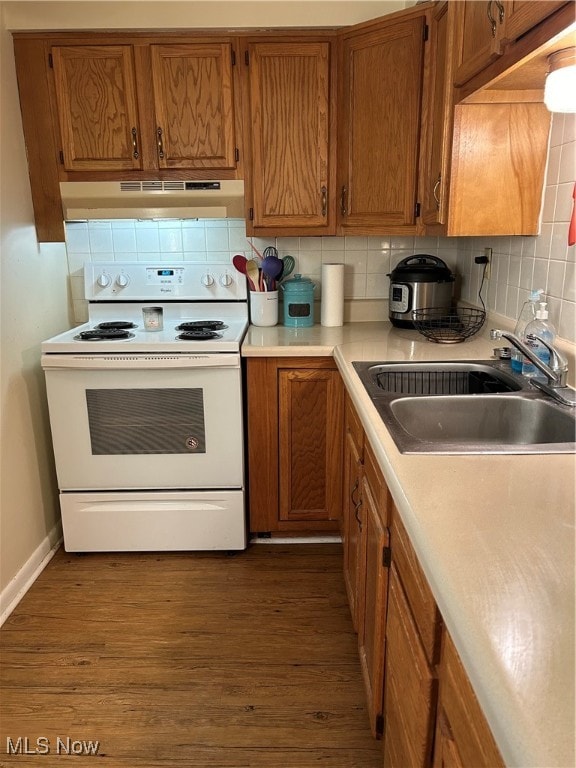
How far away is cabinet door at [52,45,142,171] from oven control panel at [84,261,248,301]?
1.55 feet

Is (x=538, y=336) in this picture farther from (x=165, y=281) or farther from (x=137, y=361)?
(x=165, y=281)

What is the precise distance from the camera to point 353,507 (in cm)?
184

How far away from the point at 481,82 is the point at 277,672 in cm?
184

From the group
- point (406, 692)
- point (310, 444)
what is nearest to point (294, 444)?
point (310, 444)

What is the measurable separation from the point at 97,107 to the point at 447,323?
1.68 metres

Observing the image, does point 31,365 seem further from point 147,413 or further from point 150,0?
point 150,0

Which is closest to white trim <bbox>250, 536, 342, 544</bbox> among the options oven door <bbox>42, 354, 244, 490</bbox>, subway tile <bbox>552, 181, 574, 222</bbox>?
oven door <bbox>42, 354, 244, 490</bbox>

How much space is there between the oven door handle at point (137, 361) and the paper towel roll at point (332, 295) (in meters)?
0.60

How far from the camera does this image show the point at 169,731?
1.60 m

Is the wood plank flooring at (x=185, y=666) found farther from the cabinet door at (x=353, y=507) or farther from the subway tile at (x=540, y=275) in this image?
the subway tile at (x=540, y=275)

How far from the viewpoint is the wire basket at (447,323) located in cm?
213

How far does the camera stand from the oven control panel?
2650 millimetres

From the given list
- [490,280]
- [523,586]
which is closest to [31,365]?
[490,280]

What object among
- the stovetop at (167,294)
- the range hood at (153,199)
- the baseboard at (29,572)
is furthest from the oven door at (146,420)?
the range hood at (153,199)
